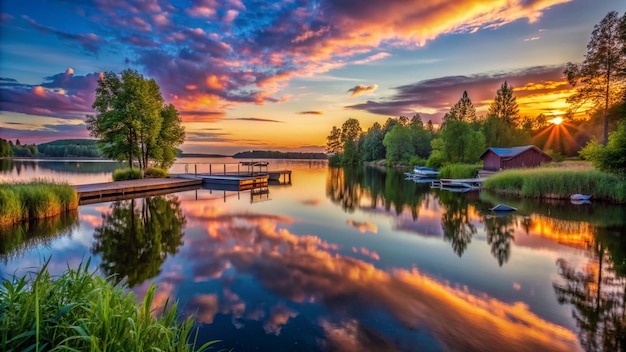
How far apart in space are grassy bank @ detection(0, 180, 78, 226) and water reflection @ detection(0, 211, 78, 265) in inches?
13.4

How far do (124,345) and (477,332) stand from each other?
533 centimetres

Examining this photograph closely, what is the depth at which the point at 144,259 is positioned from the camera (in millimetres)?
9586

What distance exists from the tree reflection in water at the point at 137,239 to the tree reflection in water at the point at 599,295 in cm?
801

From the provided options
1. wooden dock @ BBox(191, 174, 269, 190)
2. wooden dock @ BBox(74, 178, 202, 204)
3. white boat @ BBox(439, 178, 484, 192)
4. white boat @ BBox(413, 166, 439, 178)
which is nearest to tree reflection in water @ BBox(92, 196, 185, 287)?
wooden dock @ BBox(74, 178, 202, 204)

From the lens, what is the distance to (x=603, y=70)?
29719 mm

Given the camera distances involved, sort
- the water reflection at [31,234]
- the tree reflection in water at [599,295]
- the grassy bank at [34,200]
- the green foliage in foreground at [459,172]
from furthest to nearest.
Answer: the green foliage in foreground at [459,172] → the grassy bank at [34,200] → the water reflection at [31,234] → the tree reflection in water at [599,295]

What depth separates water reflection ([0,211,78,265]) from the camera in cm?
963

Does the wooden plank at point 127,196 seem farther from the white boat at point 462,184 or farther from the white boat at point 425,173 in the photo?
the white boat at point 425,173

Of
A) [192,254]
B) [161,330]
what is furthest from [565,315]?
[192,254]

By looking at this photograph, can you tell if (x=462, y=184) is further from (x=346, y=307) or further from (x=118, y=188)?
(x=118, y=188)

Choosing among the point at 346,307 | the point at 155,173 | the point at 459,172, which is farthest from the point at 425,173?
the point at 346,307

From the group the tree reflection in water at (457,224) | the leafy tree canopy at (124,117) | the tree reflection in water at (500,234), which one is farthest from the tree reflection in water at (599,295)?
the leafy tree canopy at (124,117)

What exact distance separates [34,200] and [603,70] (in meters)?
42.4

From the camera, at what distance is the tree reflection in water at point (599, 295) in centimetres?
532
